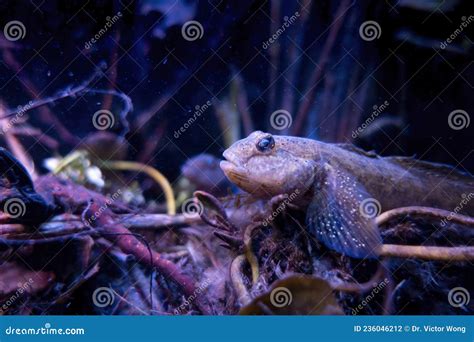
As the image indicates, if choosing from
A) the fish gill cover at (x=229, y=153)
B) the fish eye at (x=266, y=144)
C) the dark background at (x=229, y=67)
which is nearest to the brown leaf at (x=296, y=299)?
the fish gill cover at (x=229, y=153)

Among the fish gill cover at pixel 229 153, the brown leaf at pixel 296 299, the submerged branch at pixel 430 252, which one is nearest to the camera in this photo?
the brown leaf at pixel 296 299

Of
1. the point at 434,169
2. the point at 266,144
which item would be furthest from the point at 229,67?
the point at 434,169

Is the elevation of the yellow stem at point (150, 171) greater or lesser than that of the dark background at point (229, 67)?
lesser

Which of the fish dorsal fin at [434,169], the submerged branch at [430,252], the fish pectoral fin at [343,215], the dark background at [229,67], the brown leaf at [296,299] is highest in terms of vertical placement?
the dark background at [229,67]

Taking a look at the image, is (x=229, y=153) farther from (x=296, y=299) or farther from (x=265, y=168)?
(x=296, y=299)

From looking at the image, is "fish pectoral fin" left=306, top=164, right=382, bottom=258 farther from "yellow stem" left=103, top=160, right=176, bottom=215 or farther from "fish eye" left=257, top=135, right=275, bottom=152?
"yellow stem" left=103, top=160, right=176, bottom=215

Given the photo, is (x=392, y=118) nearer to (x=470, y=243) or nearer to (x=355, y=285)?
(x=470, y=243)

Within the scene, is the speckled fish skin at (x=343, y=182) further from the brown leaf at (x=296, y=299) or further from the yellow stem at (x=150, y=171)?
the yellow stem at (x=150, y=171)
